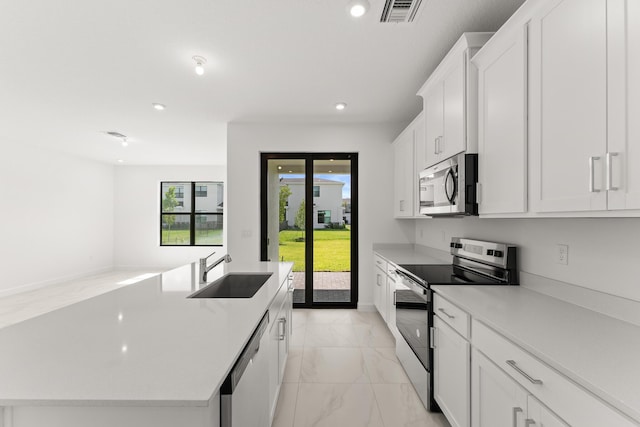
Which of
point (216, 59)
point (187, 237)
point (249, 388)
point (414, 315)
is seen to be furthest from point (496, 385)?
point (187, 237)

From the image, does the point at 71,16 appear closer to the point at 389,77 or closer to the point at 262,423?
the point at 389,77

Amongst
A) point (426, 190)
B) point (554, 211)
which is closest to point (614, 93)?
point (554, 211)

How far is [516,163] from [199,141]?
16.6ft

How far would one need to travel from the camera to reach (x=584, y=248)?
153cm

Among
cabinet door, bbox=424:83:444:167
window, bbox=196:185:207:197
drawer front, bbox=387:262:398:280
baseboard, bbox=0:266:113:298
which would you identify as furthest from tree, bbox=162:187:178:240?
cabinet door, bbox=424:83:444:167

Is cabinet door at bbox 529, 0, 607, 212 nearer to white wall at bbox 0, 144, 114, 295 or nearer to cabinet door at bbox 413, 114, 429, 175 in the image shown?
cabinet door at bbox 413, 114, 429, 175

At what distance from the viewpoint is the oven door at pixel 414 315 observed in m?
2.06

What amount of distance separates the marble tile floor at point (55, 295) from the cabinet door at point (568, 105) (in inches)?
224

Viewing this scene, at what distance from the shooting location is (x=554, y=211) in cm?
132

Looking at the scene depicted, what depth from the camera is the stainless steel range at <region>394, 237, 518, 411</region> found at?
6.64ft

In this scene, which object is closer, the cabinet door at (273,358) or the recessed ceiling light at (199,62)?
the cabinet door at (273,358)

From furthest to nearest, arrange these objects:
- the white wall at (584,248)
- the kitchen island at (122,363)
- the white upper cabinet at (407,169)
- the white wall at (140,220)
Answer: the white wall at (140,220), the white upper cabinet at (407,169), the white wall at (584,248), the kitchen island at (122,363)

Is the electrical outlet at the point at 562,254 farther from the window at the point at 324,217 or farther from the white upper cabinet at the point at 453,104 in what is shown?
the window at the point at 324,217

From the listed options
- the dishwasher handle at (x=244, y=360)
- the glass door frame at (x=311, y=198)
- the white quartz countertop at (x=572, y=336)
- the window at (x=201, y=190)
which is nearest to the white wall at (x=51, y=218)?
the window at (x=201, y=190)
